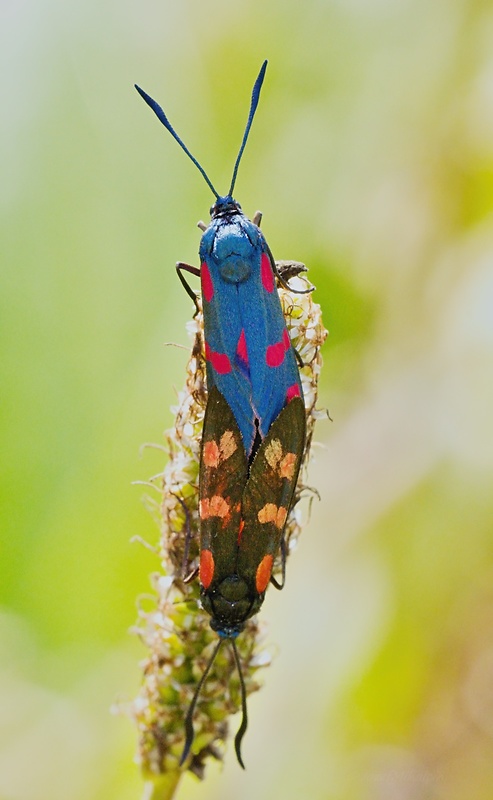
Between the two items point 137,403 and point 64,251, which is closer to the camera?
point 137,403

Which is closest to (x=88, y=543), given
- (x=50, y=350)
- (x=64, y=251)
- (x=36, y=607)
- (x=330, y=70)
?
(x=36, y=607)

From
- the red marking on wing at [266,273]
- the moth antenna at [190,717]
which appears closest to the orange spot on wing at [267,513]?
the moth antenna at [190,717]

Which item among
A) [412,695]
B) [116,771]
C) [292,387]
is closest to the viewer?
[292,387]

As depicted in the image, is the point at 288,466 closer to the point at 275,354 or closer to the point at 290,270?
the point at 275,354

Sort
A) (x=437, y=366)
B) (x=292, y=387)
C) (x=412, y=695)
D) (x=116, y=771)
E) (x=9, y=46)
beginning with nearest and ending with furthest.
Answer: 1. (x=292, y=387)
2. (x=116, y=771)
3. (x=412, y=695)
4. (x=9, y=46)
5. (x=437, y=366)

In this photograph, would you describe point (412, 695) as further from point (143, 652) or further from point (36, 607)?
point (36, 607)

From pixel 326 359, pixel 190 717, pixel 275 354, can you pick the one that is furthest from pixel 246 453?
pixel 326 359

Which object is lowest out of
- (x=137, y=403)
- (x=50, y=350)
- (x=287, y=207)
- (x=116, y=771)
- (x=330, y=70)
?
(x=116, y=771)

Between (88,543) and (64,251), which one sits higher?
(64,251)

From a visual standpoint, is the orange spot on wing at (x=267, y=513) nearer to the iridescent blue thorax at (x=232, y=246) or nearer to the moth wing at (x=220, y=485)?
the moth wing at (x=220, y=485)
